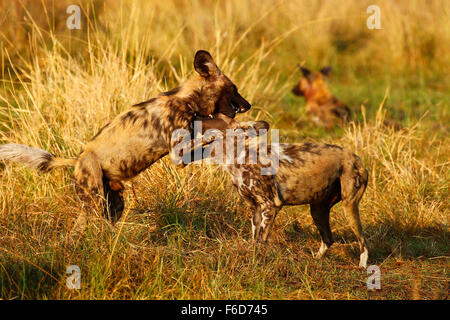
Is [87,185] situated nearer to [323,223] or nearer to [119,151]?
[119,151]

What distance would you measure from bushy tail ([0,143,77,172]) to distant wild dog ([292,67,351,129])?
13.4 feet

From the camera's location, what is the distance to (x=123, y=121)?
4359mm

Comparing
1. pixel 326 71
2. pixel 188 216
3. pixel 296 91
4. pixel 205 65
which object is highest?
pixel 205 65

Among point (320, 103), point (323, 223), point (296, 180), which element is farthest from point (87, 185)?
point (320, 103)

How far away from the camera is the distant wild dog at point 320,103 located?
25.5 feet

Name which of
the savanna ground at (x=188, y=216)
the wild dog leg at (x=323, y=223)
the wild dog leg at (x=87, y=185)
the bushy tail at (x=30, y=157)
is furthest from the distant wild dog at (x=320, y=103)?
the bushy tail at (x=30, y=157)

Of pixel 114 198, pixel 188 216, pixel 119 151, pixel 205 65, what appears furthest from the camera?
pixel 188 216

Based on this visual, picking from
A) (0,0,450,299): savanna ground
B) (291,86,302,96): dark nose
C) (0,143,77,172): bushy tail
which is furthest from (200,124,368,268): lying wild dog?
(291,86,302,96): dark nose

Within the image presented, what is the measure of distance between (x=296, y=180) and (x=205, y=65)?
1.14m

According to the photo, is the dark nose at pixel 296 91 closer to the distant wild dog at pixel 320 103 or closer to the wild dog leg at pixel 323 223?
the distant wild dog at pixel 320 103

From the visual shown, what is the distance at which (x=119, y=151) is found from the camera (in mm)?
4254

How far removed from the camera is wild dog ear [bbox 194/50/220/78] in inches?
180

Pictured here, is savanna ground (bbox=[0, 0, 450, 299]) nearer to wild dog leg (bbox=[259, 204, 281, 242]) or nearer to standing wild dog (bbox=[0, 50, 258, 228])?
wild dog leg (bbox=[259, 204, 281, 242])
